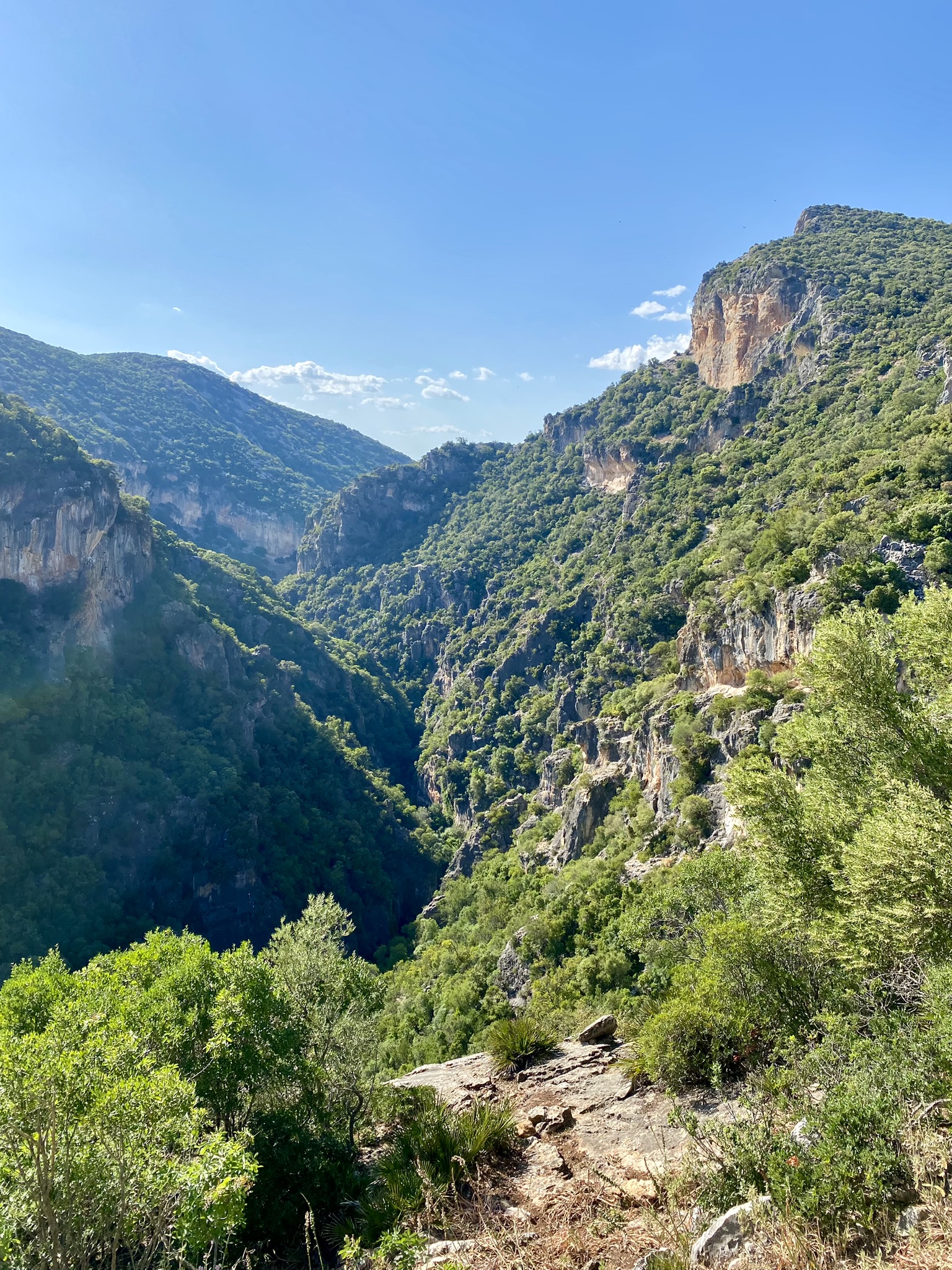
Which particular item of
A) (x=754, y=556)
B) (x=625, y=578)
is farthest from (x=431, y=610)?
(x=754, y=556)

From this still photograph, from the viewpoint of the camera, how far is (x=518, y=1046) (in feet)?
55.1

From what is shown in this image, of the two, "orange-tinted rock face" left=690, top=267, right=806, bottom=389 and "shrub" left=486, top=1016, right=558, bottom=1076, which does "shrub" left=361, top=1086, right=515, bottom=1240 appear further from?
"orange-tinted rock face" left=690, top=267, right=806, bottom=389

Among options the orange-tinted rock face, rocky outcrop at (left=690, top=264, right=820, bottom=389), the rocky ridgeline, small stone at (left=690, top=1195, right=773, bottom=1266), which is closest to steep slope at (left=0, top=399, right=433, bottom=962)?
the rocky ridgeline

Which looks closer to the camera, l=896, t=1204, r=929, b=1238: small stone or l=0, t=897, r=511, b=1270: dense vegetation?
l=896, t=1204, r=929, b=1238: small stone

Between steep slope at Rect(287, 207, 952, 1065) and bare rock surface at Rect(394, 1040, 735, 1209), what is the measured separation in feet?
32.7

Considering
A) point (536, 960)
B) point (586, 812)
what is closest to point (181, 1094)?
point (536, 960)

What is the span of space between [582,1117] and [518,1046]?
4535mm

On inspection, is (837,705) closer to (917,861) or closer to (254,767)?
(917,861)

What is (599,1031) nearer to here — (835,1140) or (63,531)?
(835,1140)

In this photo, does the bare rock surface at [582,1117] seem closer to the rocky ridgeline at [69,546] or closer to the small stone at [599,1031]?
the small stone at [599,1031]

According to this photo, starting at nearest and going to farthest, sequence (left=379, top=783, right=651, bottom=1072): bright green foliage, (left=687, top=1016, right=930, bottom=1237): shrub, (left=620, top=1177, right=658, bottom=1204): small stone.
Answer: (left=687, top=1016, right=930, bottom=1237): shrub < (left=620, top=1177, right=658, bottom=1204): small stone < (left=379, top=783, right=651, bottom=1072): bright green foliage

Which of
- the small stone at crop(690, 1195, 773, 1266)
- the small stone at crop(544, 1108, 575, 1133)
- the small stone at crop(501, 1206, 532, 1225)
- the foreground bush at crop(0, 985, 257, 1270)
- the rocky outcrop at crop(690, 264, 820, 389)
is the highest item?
the rocky outcrop at crop(690, 264, 820, 389)

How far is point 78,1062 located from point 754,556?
4479 cm

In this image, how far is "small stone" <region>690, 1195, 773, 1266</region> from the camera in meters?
6.10
